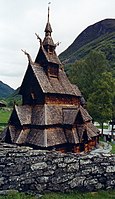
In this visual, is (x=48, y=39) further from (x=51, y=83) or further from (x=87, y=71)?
(x=87, y=71)

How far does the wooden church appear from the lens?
91.9ft

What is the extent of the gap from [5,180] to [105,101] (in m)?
36.0

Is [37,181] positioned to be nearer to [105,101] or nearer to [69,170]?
[69,170]

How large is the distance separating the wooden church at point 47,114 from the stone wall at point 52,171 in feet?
48.1

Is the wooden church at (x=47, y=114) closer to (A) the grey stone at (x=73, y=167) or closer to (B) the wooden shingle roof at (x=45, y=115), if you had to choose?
(B) the wooden shingle roof at (x=45, y=115)

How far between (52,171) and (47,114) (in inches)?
722

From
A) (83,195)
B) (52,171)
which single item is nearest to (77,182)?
(83,195)

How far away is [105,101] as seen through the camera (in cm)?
4481

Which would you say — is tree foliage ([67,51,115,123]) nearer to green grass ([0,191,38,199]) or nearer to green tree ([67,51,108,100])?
green tree ([67,51,108,100])

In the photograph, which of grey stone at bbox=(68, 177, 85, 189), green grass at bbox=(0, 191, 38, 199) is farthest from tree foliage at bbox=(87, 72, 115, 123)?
green grass at bbox=(0, 191, 38, 199)

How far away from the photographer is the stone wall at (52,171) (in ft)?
34.2

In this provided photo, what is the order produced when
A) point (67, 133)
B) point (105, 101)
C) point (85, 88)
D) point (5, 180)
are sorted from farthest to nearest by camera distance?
1. point (85, 88)
2. point (105, 101)
3. point (67, 133)
4. point (5, 180)

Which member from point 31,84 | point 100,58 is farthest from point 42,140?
point 100,58

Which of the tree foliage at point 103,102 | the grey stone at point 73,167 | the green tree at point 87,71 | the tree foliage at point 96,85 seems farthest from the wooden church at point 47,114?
the green tree at point 87,71
